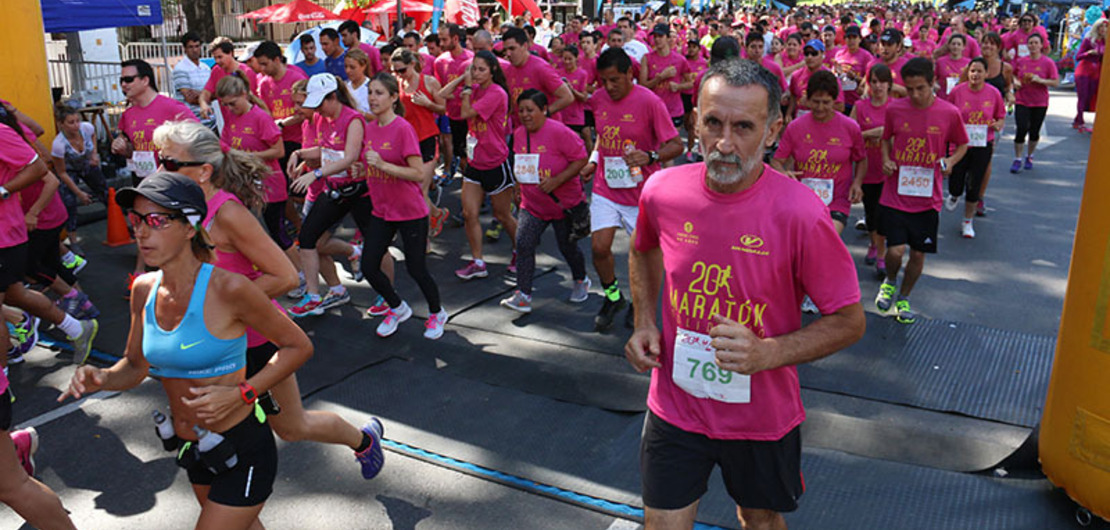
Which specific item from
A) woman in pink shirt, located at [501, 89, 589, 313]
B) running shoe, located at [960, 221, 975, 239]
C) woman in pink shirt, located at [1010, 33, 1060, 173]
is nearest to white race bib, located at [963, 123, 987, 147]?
running shoe, located at [960, 221, 975, 239]

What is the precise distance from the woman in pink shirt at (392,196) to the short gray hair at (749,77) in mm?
3615

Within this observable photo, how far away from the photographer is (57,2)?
11.1 m

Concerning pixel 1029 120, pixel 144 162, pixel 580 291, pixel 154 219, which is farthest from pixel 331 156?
pixel 1029 120

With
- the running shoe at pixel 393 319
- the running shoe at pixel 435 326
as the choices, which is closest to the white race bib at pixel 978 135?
the running shoe at pixel 435 326

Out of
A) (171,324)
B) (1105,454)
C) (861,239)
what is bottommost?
(861,239)

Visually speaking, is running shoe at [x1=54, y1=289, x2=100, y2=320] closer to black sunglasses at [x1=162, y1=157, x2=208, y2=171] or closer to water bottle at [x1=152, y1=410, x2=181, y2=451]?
black sunglasses at [x1=162, y1=157, x2=208, y2=171]

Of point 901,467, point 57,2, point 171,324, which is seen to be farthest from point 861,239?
point 57,2

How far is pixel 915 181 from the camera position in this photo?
6516 mm

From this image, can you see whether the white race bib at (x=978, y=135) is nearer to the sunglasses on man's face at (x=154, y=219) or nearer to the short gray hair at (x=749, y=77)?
the short gray hair at (x=749, y=77)

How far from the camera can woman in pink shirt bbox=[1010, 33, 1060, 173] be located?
1154cm

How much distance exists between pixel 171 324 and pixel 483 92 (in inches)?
211

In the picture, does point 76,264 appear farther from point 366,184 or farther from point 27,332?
point 366,184

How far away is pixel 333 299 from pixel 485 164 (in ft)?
5.67

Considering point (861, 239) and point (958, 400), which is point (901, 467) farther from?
point (861, 239)
